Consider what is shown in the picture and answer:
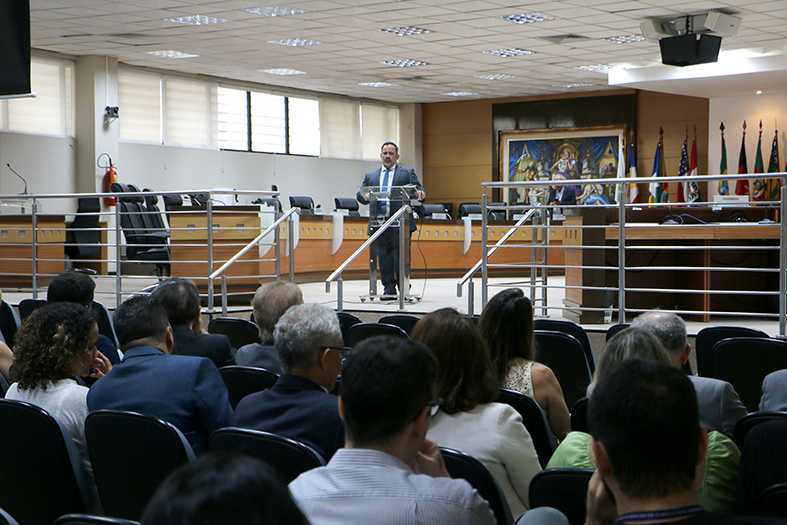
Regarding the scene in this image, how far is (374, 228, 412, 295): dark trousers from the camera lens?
6914 mm

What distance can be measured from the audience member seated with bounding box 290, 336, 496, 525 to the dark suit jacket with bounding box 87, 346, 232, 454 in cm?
100

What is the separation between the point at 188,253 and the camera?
25.2 ft

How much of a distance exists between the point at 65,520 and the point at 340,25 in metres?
9.30

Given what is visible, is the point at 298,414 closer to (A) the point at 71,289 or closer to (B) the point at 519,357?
(B) the point at 519,357

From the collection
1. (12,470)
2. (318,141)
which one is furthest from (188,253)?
(318,141)

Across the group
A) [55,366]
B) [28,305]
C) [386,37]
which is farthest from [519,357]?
[386,37]

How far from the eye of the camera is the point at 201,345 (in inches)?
120

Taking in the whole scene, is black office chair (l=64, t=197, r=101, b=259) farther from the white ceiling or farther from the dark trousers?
the dark trousers

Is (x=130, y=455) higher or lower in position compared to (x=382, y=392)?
lower

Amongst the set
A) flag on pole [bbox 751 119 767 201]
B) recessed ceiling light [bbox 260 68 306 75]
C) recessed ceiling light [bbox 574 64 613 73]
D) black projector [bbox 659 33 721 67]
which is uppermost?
recessed ceiling light [bbox 260 68 306 75]

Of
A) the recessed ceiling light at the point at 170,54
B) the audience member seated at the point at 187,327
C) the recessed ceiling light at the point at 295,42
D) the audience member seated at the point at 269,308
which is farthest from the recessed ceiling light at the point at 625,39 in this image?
the audience member seated at the point at 187,327

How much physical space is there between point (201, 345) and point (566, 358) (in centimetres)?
155

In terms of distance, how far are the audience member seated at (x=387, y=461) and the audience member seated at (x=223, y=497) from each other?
0.50 m

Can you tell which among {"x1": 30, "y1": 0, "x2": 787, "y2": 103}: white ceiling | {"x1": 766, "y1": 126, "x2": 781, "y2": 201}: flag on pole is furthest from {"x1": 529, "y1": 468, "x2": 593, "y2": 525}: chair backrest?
{"x1": 766, "y1": 126, "x2": 781, "y2": 201}: flag on pole
